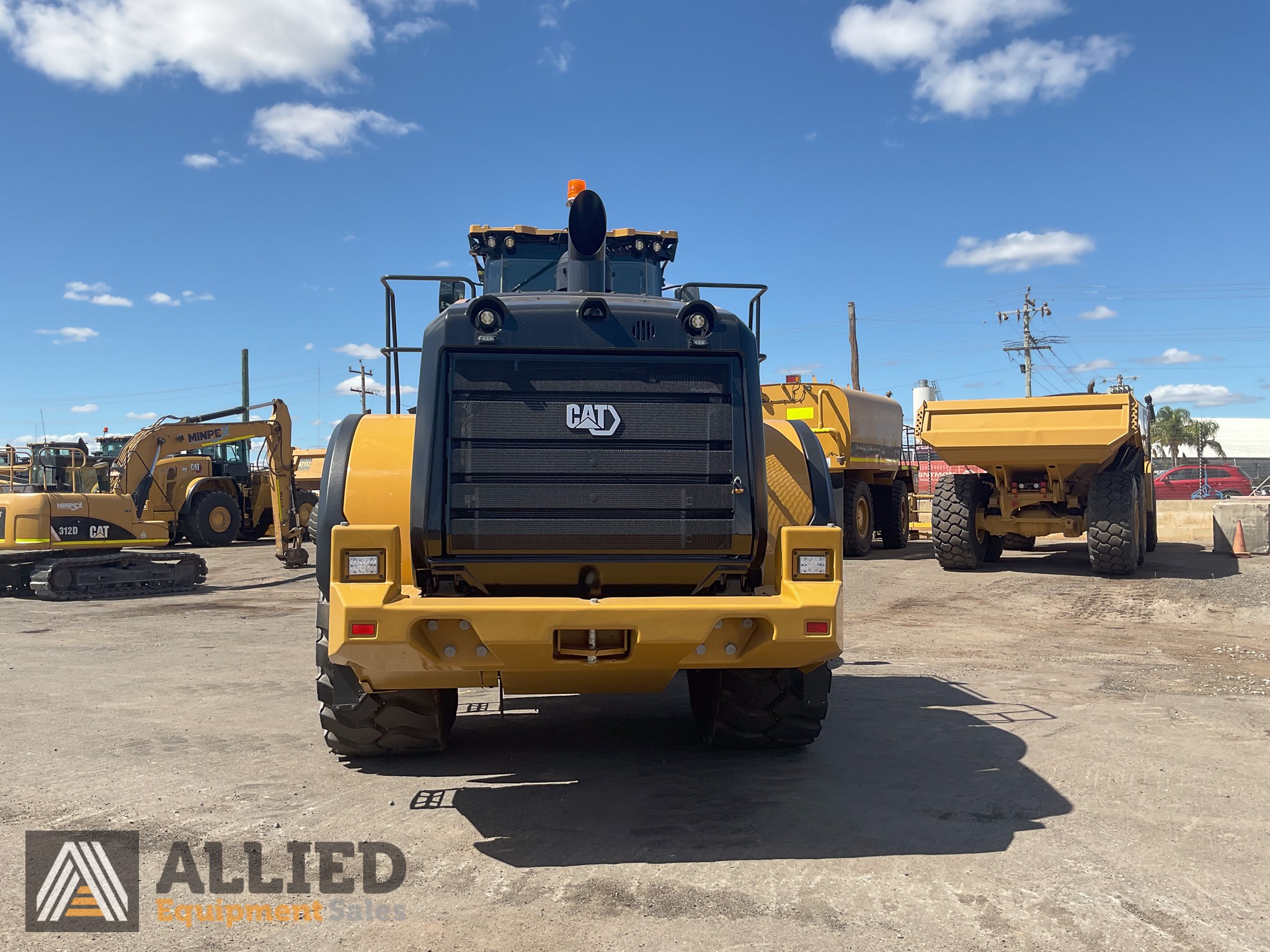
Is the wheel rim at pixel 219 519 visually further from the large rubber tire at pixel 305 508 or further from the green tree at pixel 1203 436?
the green tree at pixel 1203 436

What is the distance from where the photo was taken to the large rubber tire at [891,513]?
1927 cm

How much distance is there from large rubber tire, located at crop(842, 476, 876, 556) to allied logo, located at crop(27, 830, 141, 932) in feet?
44.5

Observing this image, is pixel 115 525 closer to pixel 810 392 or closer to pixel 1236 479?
pixel 810 392

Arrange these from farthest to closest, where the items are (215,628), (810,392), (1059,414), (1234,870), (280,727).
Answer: (810,392)
(1059,414)
(215,628)
(280,727)
(1234,870)

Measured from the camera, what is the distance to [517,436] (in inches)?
172

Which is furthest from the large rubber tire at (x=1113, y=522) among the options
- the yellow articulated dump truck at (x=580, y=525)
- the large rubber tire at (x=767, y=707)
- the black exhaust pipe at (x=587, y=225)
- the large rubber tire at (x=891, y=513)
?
the black exhaust pipe at (x=587, y=225)

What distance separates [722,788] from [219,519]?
66.9ft

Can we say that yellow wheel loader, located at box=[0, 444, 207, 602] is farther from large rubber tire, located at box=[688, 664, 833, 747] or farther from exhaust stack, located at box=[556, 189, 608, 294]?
large rubber tire, located at box=[688, 664, 833, 747]

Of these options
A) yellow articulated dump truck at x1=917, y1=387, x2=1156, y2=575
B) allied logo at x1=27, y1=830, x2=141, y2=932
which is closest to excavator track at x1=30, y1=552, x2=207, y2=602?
allied logo at x1=27, y1=830, x2=141, y2=932

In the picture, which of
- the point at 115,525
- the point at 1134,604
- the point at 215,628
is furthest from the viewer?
the point at 115,525

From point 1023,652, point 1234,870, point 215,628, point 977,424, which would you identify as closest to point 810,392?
point 977,424

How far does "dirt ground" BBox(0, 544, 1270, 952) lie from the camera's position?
3424 millimetres

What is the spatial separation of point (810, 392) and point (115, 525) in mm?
10981

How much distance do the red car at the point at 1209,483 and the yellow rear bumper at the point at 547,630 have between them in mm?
33509
